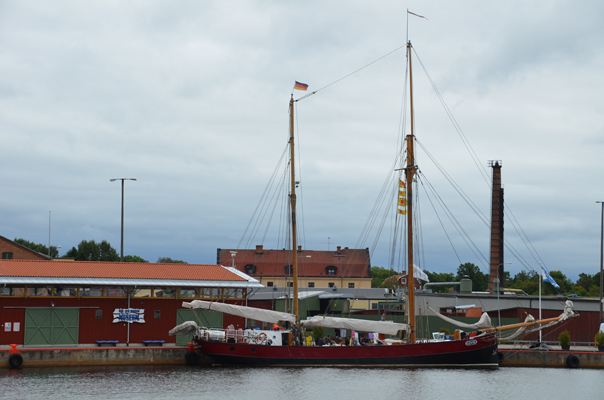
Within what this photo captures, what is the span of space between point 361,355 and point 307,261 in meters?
61.4

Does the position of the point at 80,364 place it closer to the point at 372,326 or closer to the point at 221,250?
the point at 372,326

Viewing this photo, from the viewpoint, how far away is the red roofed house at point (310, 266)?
102 metres

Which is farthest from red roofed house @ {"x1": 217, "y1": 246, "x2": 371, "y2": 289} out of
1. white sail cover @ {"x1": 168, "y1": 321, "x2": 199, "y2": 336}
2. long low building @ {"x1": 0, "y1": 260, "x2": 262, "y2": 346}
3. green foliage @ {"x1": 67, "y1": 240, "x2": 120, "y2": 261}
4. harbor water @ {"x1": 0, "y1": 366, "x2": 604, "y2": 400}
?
harbor water @ {"x1": 0, "y1": 366, "x2": 604, "y2": 400}

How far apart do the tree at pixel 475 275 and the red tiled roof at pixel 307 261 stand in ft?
122

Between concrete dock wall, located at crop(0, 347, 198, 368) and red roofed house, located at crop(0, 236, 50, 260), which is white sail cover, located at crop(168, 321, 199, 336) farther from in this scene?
red roofed house, located at crop(0, 236, 50, 260)

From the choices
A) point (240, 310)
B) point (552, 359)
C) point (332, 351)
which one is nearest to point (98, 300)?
point (240, 310)

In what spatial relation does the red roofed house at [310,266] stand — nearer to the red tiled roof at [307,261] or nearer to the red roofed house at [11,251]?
the red tiled roof at [307,261]

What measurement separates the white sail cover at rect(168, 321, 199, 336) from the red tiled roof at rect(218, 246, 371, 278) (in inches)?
2248

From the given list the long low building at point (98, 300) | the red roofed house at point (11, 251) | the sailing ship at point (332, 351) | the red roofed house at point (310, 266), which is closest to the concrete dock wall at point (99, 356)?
the sailing ship at point (332, 351)

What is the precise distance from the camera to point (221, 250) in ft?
353

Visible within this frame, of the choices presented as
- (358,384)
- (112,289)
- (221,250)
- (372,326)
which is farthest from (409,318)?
(221,250)

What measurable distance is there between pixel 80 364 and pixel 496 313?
35493mm

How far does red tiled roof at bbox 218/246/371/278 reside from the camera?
339ft

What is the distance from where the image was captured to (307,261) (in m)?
105
